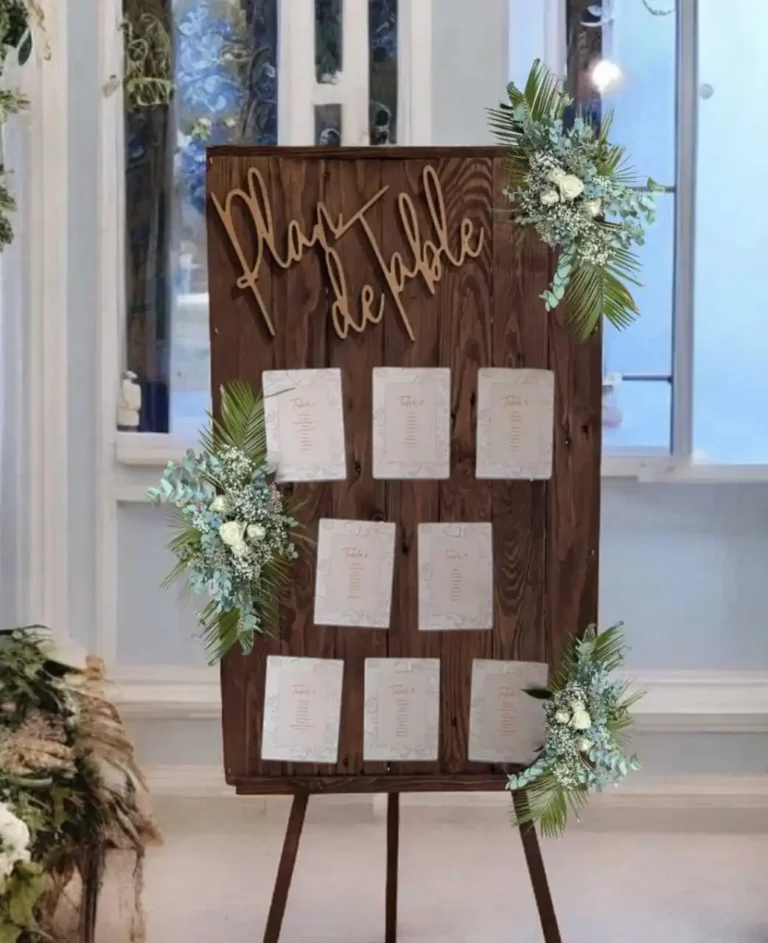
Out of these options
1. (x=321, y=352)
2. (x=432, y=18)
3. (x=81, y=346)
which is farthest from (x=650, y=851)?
(x=432, y=18)

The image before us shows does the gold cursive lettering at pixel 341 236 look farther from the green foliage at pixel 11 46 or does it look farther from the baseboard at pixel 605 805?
the baseboard at pixel 605 805

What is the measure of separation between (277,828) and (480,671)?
0.99m

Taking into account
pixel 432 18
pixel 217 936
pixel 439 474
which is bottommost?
pixel 217 936

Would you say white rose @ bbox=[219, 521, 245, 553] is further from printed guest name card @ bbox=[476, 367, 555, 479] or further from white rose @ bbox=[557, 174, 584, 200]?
white rose @ bbox=[557, 174, 584, 200]

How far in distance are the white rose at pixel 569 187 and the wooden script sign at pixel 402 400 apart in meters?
0.10

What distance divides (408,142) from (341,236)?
0.79 meters

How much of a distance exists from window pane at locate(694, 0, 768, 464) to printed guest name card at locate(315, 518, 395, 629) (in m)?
1.09

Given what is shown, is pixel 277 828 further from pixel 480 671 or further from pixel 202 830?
pixel 480 671

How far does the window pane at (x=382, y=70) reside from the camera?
2.19 metres

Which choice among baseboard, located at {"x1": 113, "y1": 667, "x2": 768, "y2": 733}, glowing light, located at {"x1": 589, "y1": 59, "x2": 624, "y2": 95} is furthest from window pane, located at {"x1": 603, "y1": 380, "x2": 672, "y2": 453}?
glowing light, located at {"x1": 589, "y1": 59, "x2": 624, "y2": 95}

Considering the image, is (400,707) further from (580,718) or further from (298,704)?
(580,718)

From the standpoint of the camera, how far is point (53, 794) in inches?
58.8

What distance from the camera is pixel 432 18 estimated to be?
2.17 m

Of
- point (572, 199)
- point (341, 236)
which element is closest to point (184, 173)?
point (341, 236)
